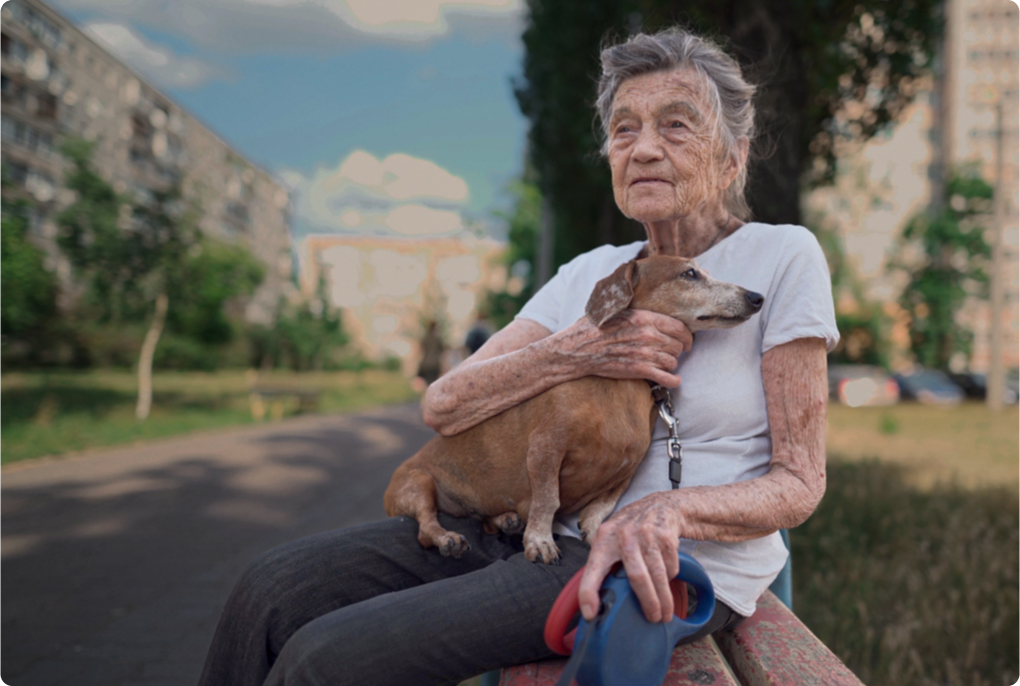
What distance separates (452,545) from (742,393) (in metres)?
0.85

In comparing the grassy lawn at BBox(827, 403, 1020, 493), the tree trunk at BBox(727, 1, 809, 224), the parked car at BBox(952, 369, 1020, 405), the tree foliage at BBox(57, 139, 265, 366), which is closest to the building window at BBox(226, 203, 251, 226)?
the tree foliage at BBox(57, 139, 265, 366)

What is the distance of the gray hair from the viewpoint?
1.84 m

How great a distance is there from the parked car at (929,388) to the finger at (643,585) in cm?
3188

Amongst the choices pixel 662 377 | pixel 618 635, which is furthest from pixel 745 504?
pixel 618 635

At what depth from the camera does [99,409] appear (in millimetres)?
12141

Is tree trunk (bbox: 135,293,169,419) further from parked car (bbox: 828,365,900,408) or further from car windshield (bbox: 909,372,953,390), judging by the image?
car windshield (bbox: 909,372,953,390)

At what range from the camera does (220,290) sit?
13914mm

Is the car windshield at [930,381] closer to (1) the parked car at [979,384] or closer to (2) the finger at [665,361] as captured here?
(1) the parked car at [979,384]

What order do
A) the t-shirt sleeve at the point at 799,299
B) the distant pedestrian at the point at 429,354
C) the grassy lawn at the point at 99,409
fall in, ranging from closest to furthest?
the t-shirt sleeve at the point at 799,299
the grassy lawn at the point at 99,409
the distant pedestrian at the point at 429,354

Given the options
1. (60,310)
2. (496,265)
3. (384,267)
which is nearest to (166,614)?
(60,310)

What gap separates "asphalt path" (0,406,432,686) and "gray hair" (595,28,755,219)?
306 cm

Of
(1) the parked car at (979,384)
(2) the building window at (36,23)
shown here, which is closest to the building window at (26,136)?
(2) the building window at (36,23)

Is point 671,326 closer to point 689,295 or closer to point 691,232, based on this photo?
point 689,295

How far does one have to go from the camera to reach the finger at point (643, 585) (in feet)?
4.23
